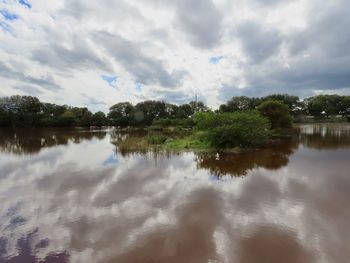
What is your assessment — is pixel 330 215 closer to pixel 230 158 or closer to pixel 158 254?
pixel 158 254

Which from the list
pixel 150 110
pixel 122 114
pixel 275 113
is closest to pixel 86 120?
pixel 122 114

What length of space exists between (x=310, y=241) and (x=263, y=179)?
4.49 metres

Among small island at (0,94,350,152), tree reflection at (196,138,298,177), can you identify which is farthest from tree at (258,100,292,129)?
tree reflection at (196,138,298,177)

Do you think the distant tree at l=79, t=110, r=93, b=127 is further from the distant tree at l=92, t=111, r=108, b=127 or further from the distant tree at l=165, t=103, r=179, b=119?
the distant tree at l=165, t=103, r=179, b=119

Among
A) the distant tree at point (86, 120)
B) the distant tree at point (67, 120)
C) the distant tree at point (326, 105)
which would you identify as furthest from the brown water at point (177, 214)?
the distant tree at point (326, 105)

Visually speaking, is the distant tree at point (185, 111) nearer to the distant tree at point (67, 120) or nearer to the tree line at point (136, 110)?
the tree line at point (136, 110)

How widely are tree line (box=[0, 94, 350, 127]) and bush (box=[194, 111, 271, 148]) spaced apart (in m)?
33.8

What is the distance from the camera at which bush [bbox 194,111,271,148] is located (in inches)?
628

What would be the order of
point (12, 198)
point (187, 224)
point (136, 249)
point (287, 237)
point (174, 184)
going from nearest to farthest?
point (136, 249) < point (287, 237) < point (187, 224) < point (12, 198) < point (174, 184)

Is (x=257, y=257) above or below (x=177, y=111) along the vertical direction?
below

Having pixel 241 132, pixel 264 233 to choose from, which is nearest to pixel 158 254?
pixel 264 233

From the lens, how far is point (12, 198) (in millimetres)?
7484

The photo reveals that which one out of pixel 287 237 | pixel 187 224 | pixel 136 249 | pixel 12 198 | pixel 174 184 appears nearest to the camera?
pixel 136 249

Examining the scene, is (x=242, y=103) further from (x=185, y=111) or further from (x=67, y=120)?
(x=67, y=120)
